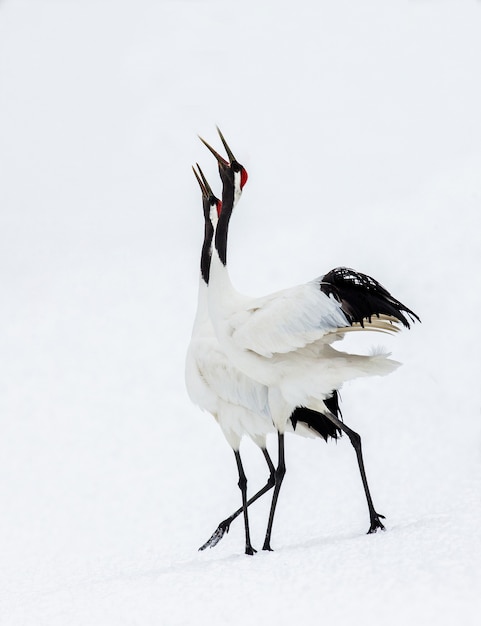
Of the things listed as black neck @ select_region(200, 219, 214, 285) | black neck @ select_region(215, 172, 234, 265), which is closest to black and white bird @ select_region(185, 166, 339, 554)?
black neck @ select_region(200, 219, 214, 285)

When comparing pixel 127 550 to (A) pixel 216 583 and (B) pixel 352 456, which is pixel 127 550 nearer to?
(B) pixel 352 456

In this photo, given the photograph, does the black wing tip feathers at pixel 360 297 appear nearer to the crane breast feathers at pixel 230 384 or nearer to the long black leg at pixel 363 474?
the long black leg at pixel 363 474

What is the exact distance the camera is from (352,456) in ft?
30.7

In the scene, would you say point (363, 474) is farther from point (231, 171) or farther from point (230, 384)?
point (231, 171)

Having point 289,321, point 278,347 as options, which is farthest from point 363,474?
point 289,321

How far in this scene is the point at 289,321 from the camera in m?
4.98

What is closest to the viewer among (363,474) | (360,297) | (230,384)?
(360,297)

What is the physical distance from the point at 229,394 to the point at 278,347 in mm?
848

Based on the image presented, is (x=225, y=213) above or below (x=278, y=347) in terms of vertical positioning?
above

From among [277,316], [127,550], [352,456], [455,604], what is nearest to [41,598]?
[277,316]

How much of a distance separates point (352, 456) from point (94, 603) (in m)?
5.09

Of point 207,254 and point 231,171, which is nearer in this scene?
point 231,171

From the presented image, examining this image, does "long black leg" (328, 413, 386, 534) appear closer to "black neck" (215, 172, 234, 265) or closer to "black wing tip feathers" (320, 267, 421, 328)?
"black wing tip feathers" (320, 267, 421, 328)

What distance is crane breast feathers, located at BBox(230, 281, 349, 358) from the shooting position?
4.91 meters
